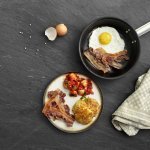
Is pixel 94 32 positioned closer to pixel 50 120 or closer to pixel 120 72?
pixel 120 72

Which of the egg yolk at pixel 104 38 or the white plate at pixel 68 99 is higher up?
the egg yolk at pixel 104 38

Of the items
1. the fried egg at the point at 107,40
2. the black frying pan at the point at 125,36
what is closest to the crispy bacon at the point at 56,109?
the black frying pan at the point at 125,36

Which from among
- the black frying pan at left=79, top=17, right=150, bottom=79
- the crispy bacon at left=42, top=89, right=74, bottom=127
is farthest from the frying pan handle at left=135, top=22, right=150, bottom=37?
the crispy bacon at left=42, top=89, right=74, bottom=127

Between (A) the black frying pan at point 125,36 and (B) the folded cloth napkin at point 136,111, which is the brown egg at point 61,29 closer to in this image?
(A) the black frying pan at point 125,36

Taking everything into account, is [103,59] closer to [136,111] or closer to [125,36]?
[125,36]

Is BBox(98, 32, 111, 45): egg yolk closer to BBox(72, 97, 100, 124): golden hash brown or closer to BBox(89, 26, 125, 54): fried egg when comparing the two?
BBox(89, 26, 125, 54): fried egg

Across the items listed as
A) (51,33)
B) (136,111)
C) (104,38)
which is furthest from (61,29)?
(136,111)

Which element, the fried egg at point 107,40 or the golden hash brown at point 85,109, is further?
the fried egg at point 107,40
